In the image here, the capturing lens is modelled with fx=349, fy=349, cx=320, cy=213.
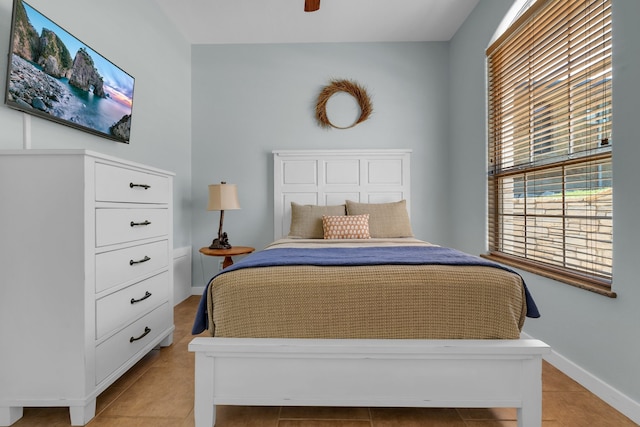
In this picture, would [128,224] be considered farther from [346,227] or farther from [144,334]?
[346,227]

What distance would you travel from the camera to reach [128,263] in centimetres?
175

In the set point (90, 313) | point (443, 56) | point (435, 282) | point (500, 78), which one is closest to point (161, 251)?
point (90, 313)

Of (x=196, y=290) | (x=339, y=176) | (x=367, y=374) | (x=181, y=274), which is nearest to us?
(x=367, y=374)

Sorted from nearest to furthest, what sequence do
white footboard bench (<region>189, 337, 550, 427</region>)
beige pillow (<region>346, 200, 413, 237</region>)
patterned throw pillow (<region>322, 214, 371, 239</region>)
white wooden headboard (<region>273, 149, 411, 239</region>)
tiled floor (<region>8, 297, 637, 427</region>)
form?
white footboard bench (<region>189, 337, 550, 427</region>) → tiled floor (<region>8, 297, 637, 427</region>) → patterned throw pillow (<region>322, 214, 371, 239</region>) → beige pillow (<region>346, 200, 413, 237</region>) → white wooden headboard (<region>273, 149, 411, 239</region>)

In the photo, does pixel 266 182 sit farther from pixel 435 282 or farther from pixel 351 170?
pixel 435 282

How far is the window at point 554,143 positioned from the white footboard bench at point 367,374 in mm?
724

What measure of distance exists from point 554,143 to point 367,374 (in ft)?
5.85

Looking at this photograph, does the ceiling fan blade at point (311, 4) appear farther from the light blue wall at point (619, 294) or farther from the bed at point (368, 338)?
the bed at point (368, 338)

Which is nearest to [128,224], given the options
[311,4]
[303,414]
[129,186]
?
[129,186]

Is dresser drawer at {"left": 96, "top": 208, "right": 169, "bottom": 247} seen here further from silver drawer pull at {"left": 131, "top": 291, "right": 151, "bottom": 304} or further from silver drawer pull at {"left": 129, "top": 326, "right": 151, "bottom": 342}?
silver drawer pull at {"left": 129, "top": 326, "right": 151, "bottom": 342}

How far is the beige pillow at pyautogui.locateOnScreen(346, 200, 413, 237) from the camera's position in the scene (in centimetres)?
310

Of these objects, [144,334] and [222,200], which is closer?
[144,334]

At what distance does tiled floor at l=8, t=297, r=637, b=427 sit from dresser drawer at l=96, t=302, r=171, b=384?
183 mm

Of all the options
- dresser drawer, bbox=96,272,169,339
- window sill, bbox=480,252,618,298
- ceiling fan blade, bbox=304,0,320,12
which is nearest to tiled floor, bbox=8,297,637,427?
dresser drawer, bbox=96,272,169,339
